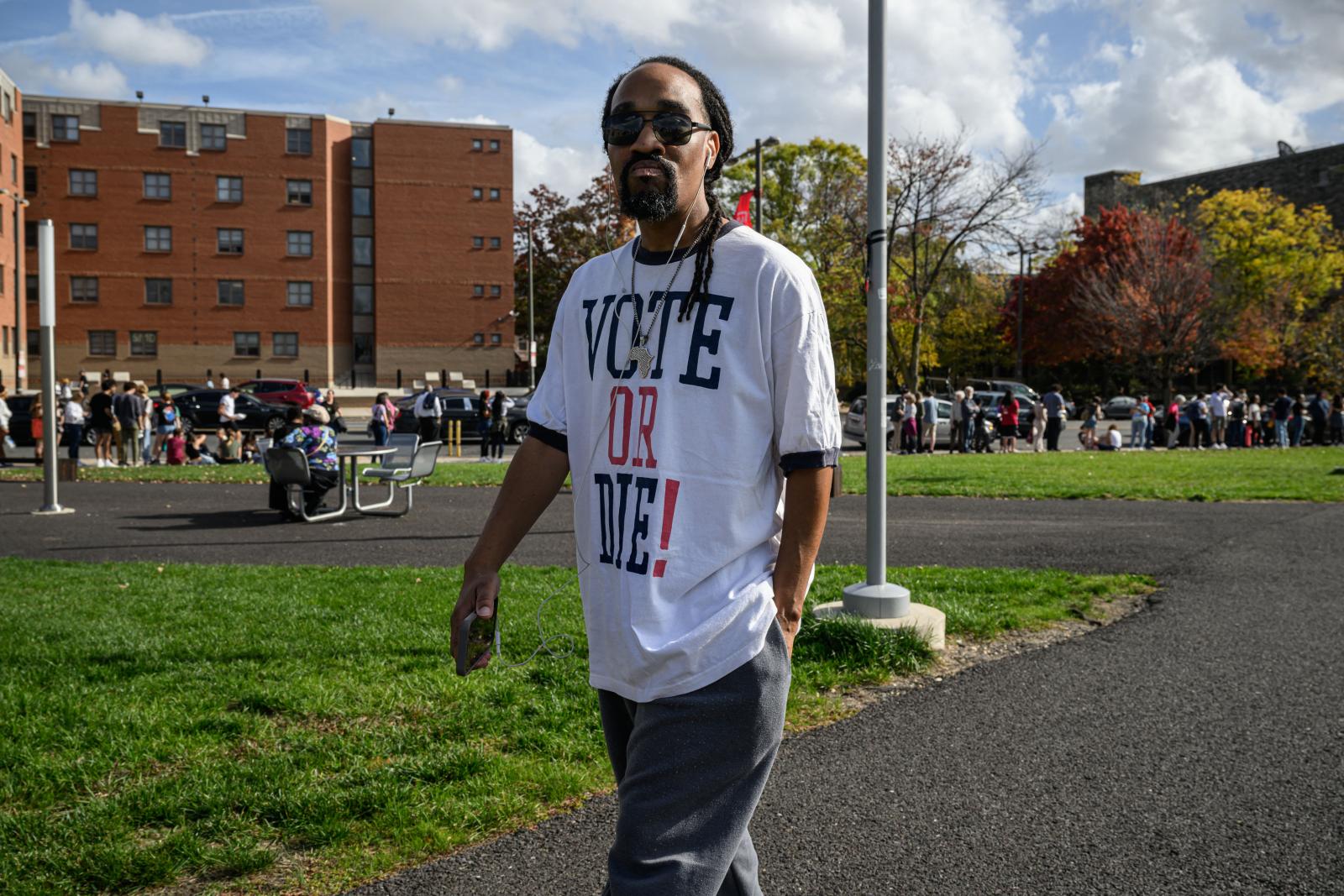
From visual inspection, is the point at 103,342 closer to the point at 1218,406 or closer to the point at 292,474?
the point at 292,474

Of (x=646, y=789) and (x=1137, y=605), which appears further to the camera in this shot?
(x=1137, y=605)

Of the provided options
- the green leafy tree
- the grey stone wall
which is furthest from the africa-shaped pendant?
the grey stone wall

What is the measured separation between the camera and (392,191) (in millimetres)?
57812

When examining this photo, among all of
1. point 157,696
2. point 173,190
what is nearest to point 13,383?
point 173,190

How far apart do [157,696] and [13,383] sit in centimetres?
5037

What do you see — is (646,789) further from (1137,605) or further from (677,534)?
(1137,605)

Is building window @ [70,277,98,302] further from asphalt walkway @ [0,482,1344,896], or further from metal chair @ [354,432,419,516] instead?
asphalt walkway @ [0,482,1344,896]

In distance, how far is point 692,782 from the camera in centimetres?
193

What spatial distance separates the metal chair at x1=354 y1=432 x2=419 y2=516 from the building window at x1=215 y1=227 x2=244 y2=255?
47.4m

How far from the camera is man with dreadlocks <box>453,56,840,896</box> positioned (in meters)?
1.92

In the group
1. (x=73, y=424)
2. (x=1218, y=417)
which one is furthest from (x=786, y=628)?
(x=1218, y=417)

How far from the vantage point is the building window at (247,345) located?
55.9 meters

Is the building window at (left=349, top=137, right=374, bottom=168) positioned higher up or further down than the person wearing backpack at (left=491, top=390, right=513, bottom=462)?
higher up

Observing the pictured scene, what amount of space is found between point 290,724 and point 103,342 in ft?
188
